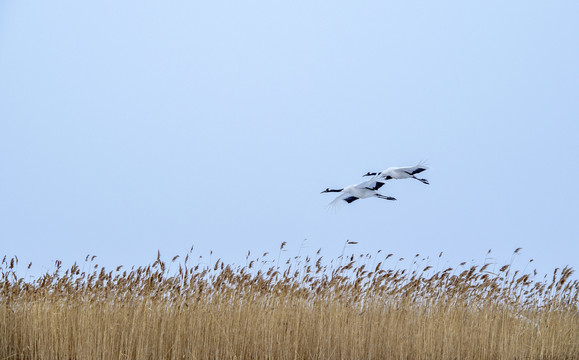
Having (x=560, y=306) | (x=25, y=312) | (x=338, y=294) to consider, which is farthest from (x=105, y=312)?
(x=560, y=306)

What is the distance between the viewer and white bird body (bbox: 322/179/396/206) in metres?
7.69

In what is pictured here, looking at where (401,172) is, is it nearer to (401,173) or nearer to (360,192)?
(401,173)

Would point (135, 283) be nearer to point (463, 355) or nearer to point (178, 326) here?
point (178, 326)

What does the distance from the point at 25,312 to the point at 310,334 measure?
10.1 ft

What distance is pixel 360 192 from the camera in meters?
7.76

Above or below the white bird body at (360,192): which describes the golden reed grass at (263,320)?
below

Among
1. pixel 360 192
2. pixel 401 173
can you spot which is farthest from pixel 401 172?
pixel 360 192

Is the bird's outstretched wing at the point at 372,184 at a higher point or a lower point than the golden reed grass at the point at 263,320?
higher

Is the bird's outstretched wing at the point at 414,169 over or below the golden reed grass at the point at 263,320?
over

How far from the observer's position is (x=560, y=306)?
802 centimetres

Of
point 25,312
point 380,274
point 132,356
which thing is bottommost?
point 132,356

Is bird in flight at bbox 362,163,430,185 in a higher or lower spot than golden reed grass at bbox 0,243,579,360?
higher

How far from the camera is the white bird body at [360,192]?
7.69 meters

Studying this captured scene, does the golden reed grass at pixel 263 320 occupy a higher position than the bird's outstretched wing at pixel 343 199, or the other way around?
the bird's outstretched wing at pixel 343 199
